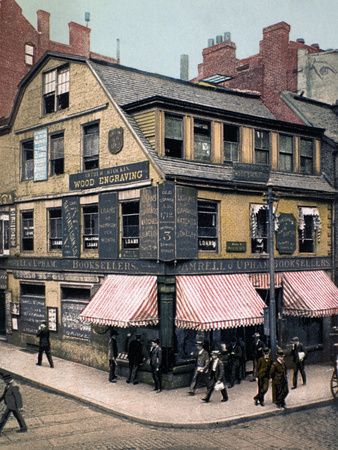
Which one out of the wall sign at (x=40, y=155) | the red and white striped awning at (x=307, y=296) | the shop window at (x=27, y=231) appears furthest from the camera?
the shop window at (x=27, y=231)

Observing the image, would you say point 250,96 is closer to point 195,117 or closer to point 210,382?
point 195,117

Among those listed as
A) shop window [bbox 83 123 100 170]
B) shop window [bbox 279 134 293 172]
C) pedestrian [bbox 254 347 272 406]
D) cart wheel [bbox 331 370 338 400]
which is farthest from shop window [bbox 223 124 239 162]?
cart wheel [bbox 331 370 338 400]

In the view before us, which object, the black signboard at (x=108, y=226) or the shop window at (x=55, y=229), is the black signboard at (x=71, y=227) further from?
the black signboard at (x=108, y=226)

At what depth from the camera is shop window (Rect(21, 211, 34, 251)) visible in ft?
86.1

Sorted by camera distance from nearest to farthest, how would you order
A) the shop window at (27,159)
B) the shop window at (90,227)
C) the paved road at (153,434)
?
1. the paved road at (153,434)
2. the shop window at (90,227)
3. the shop window at (27,159)

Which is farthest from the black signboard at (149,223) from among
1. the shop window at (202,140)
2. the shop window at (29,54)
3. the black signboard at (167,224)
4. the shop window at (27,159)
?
the shop window at (29,54)

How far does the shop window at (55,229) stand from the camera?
24.6m

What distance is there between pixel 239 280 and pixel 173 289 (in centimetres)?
313

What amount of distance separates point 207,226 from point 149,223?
249 cm

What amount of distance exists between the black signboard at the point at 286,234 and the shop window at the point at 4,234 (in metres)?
13.6

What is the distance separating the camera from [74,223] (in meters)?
23.1

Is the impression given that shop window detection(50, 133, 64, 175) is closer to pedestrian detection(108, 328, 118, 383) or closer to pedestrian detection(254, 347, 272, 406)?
pedestrian detection(108, 328, 118, 383)

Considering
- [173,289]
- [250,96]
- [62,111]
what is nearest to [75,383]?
[173,289]

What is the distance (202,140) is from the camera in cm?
2112
